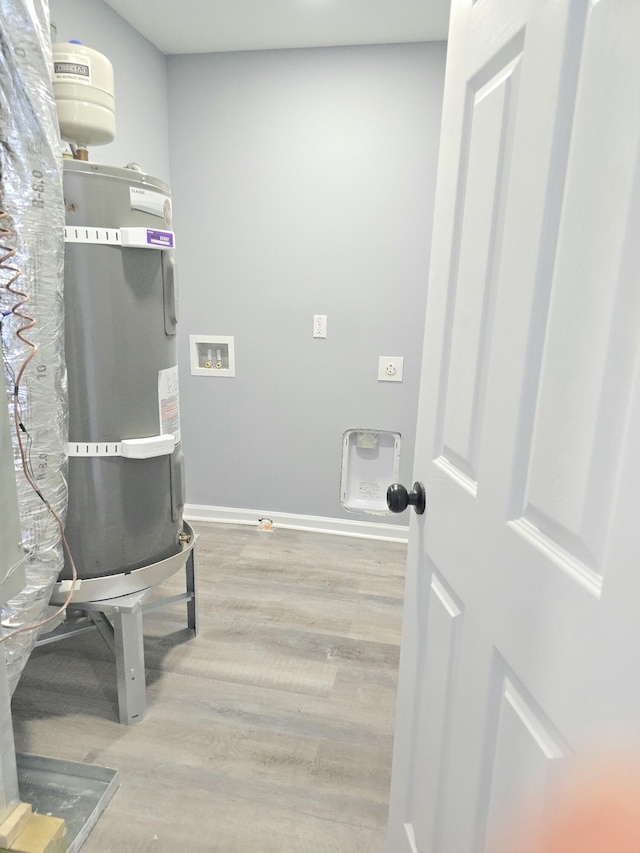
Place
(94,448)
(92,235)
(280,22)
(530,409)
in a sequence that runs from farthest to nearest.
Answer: (280,22) → (94,448) → (92,235) → (530,409)

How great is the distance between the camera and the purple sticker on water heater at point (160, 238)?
57.0 inches

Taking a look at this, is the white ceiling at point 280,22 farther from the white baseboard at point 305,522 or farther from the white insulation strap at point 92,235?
the white baseboard at point 305,522

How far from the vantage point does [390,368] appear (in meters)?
2.68

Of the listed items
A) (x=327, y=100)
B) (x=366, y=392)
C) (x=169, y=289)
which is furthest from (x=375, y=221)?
(x=169, y=289)

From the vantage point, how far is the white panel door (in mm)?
463

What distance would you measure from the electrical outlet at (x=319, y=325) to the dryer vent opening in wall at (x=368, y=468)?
550 millimetres

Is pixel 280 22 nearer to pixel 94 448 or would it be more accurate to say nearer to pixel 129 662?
pixel 94 448

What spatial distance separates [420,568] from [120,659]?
1.06m

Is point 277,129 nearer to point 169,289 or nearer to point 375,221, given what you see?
point 375,221

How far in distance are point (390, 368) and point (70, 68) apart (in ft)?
5.96

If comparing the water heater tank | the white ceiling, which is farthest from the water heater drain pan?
the white ceiling

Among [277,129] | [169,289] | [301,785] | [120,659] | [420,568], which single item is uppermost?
[277,129]

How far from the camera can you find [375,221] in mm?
2551

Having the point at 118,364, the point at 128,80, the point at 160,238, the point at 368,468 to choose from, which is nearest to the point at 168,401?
the point at 118,364
